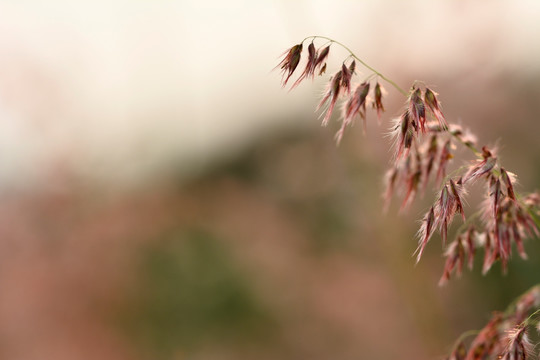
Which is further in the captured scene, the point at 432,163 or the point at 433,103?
the point at 432,163

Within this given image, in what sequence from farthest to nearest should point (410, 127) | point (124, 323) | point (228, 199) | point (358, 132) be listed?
point (228, 199) < point (124, 323) < point (358, 132) < point (410, 127)

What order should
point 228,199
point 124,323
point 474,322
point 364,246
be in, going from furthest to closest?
1. point 228,199
2. point 364,246
3. point 124,323
4. point 474,322

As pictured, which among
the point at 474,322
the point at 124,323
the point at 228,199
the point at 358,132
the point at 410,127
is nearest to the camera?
the point at 410,127

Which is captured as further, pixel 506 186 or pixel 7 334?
pixel 7 334

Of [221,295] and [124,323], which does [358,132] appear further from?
[124,323]

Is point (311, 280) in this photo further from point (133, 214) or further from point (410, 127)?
point (410, 127)

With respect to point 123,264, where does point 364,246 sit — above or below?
above

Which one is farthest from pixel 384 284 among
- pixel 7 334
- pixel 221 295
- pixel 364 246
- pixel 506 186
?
pixel 506 186

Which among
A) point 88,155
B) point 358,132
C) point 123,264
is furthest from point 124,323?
point 358,132

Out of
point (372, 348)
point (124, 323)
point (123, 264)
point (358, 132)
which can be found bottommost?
point (124, 323)
